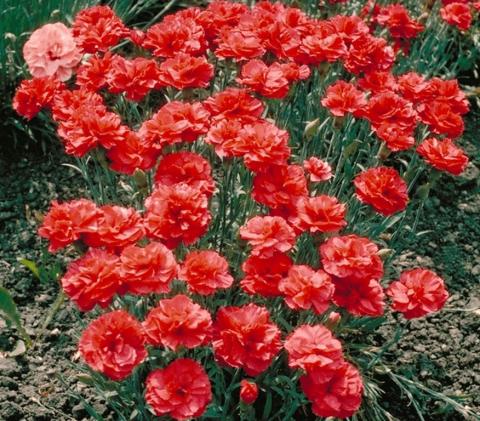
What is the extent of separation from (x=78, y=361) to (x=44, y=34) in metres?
1.43

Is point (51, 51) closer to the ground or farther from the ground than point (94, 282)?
closer to the ground

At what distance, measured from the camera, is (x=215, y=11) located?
109 inches

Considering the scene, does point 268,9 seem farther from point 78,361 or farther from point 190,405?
point 190,405

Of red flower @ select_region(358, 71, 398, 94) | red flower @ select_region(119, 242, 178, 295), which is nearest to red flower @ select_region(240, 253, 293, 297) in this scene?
red flower @ select_region(119, 242, 178, 295)

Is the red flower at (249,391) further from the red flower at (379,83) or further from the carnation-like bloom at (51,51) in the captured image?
the carnation-like bloom at (51,51)

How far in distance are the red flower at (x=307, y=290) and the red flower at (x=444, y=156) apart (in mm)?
739

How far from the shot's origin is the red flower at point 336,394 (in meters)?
1.72

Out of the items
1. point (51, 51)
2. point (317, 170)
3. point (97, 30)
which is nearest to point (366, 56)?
point (317, 170)

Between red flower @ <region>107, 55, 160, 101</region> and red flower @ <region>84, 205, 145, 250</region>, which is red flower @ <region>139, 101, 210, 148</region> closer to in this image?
red flower @ <region>107, 55, 160, 101</region>

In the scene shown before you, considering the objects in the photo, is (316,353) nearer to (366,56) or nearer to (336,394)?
(336,394)

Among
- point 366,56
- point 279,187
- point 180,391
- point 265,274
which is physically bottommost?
point 180,391

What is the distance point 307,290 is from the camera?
182cm

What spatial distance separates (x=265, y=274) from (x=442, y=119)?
0.96m

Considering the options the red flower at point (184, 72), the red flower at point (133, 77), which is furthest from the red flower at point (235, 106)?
the red flower at point (133, 77)
